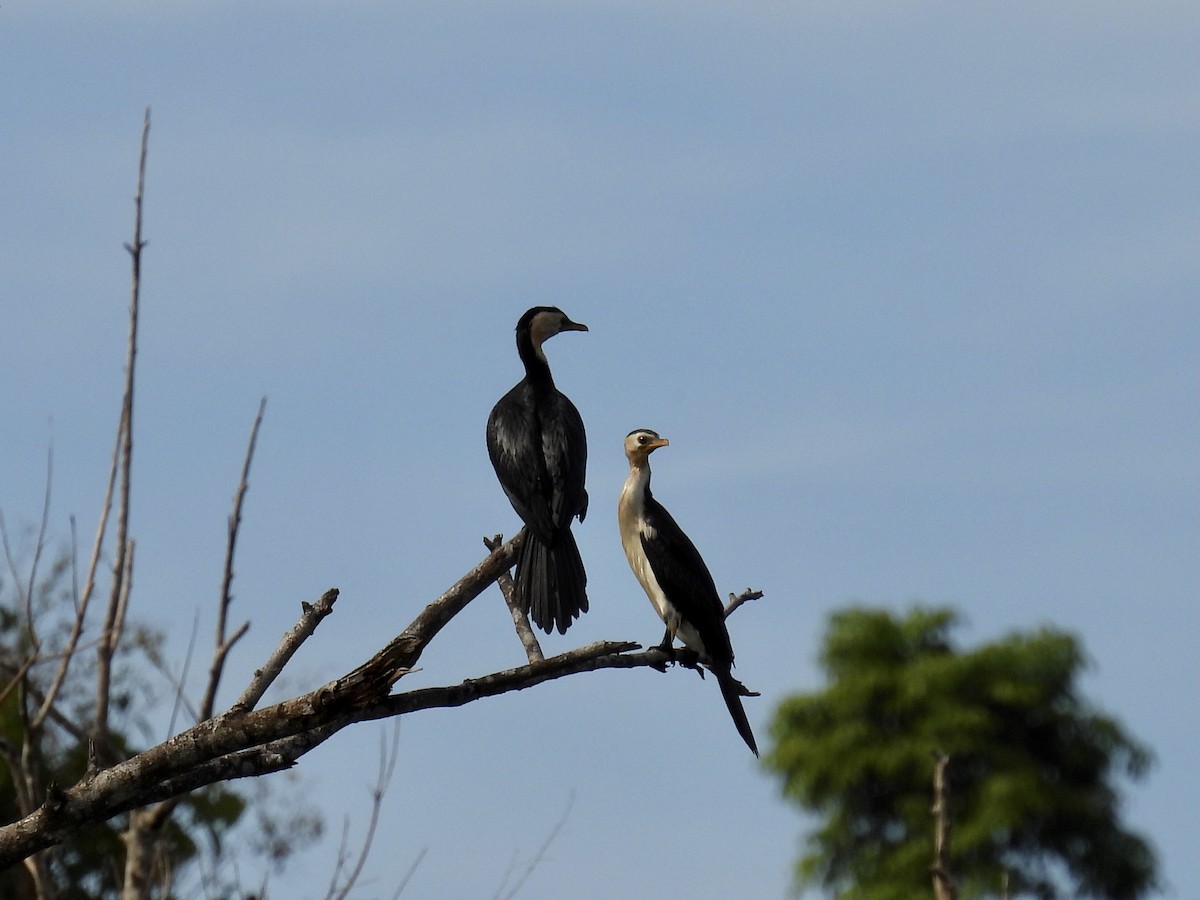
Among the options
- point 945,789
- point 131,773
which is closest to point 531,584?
point 131,773

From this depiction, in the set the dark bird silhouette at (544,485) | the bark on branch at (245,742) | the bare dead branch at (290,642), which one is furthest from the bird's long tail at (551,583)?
the bark on branch at (245,742)

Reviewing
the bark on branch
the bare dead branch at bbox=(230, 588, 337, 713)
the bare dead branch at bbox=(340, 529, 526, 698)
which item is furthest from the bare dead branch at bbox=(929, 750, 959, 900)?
the bark on branch

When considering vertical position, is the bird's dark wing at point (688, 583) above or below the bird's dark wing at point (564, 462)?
below

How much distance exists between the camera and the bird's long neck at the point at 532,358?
8.79 meters

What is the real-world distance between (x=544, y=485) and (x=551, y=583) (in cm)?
59

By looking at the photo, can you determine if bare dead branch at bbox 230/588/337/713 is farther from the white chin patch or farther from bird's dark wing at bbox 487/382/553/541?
the white chin patch

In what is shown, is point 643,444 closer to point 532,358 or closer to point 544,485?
point 544,485

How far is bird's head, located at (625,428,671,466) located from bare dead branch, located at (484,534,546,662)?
0.81m

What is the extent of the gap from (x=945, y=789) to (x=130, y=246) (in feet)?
22.0

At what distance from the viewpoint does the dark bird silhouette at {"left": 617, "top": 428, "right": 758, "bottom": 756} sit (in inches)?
275

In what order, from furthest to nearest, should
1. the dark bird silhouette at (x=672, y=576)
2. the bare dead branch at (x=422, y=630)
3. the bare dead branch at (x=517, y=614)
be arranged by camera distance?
the dark bird silhouette at (x=672, y=576)
the bare dead branch at (x=517, y=614)
the bare dead branch at (x=422, y=630)

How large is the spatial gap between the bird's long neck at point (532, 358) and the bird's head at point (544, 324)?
0.02 metres

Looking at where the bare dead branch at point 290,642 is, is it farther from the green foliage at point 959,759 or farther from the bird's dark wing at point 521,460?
the green foliage at point 959,759

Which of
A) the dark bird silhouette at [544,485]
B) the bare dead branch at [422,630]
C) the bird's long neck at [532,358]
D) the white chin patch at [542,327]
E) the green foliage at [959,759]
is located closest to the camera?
the bare dead branch at [422,630]
